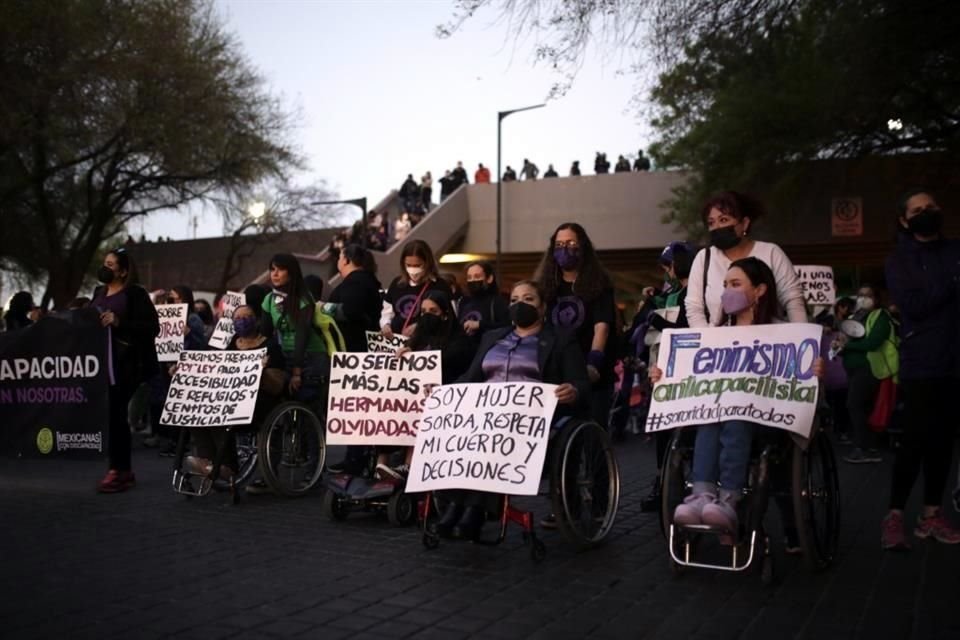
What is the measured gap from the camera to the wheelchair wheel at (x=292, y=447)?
7.91m

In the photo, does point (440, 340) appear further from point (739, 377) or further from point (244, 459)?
point (739, 377)

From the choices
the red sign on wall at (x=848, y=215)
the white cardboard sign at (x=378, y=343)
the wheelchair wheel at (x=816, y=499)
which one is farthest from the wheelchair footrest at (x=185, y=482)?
the red sign on wall at (x=848, y=215)

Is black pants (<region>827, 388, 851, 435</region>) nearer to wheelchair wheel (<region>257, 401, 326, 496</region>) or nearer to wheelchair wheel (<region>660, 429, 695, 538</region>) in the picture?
wheelchair wheel (<region>257, 401, 326, 496</region>)

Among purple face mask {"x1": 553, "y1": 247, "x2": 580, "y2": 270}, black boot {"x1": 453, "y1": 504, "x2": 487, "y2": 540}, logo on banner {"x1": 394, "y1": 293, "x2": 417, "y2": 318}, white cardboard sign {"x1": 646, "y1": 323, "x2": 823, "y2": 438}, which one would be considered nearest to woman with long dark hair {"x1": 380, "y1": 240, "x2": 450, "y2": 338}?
logo on banner {"x1": 394, "y1": 293, "x2": 417, "y2": 318}

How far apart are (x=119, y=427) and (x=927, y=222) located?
620 centimetres

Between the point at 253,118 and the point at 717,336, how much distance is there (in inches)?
1049

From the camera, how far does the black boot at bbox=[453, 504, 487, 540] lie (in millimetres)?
5770

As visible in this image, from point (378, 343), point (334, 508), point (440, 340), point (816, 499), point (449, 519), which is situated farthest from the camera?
point (378, 343)

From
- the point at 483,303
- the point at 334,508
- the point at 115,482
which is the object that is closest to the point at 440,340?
the point at 483,303

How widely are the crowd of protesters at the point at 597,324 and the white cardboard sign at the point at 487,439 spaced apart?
17cm

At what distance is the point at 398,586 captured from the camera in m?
5.13

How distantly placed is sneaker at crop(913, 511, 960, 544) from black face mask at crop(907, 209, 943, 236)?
168 centimetres

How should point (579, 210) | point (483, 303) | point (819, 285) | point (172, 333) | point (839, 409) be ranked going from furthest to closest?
1. point (579, 210)
2. point (839, 409)
3. point (172, 333)
4. point (819, 285)
5. point (483, 303)

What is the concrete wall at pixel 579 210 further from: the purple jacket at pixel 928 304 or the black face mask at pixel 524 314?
the black face mask at pixel 524 314
